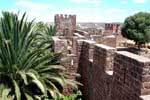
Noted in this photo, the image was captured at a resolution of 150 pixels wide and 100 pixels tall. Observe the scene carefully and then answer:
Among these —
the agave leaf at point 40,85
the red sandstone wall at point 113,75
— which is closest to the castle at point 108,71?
the red sandstone wall at point 113,75

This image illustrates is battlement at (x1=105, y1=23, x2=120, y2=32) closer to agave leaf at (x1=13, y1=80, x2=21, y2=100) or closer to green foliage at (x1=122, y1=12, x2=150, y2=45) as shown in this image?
green foliage at (x1=122, y1=12, x2=150, y2=45)

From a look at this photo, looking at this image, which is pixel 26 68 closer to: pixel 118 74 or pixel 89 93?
pixel 89 93

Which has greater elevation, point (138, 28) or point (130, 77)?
point (130, 77)

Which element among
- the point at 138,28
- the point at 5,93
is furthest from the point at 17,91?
the point at 138,28

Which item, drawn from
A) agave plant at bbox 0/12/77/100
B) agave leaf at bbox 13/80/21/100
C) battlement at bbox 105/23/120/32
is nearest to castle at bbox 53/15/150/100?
agave plant at bbox 0/12/77/100

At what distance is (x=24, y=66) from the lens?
8.55m

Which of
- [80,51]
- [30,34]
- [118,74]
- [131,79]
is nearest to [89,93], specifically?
[80,51]

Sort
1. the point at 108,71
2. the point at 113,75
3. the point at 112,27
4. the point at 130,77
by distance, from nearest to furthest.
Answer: the point at 130,77 → the point at 113,75 → the point at 108,71 → the point at 112,27

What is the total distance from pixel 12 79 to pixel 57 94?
4.22 ft

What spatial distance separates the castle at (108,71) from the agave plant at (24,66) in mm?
598

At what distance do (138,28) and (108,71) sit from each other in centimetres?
3039

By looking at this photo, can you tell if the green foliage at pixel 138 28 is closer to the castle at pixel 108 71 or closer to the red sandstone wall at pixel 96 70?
the castle at pixel 108 71

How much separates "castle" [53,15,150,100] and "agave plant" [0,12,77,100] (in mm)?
598

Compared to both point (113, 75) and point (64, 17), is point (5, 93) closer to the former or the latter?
point (113, 75)
